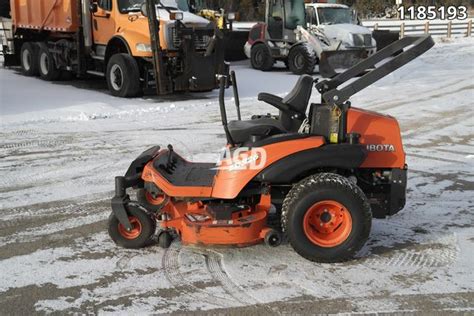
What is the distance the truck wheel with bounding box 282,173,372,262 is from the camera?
3994mm

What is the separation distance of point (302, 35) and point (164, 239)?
14.0 meters

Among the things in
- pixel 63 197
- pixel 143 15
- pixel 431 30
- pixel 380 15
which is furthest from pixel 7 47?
pixel 380 15

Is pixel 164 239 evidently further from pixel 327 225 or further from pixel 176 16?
pixel 176 16

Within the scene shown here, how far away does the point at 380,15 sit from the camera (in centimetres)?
4809

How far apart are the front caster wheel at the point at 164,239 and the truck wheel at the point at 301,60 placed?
12944 millimetres

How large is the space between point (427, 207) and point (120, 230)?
277cm

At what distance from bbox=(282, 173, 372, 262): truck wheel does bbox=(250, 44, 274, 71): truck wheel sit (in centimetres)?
1477

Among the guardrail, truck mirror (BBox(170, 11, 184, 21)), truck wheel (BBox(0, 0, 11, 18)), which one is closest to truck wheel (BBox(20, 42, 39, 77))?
truck wheel (BBox(0, 0, 11, 18))

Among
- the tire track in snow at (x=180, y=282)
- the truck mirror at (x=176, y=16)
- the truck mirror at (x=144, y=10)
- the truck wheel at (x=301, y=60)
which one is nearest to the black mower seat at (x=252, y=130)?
the tire track in snow at (x=180, y=282)

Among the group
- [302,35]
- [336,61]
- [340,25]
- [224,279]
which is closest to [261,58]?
[302,35]

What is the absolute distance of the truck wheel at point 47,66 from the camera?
14295mm

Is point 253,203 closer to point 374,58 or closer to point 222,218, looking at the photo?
point 222,218

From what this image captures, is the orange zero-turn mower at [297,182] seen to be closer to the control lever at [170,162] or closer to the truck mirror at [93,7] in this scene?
the control lever at [170,162]

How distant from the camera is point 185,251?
173 inches
